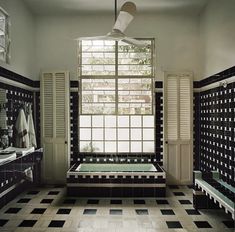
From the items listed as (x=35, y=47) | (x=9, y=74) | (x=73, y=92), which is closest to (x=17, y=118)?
(x=9, y=74)

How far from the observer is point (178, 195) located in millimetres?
4711

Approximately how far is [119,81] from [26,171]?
246 cm

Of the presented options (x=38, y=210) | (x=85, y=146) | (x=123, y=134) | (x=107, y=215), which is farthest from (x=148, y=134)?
(x=38, y=210)

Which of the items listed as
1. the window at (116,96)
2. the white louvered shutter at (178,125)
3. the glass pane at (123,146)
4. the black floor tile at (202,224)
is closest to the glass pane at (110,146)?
the window at (116,96)

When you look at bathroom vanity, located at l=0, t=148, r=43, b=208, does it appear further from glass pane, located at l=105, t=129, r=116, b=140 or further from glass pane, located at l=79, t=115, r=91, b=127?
glass pane, located at l=105, t=129, r=116, b=140

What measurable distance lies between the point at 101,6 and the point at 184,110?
8.06 ft

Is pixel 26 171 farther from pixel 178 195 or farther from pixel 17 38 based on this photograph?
pixel 178 195

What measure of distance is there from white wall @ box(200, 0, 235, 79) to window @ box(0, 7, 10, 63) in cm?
327

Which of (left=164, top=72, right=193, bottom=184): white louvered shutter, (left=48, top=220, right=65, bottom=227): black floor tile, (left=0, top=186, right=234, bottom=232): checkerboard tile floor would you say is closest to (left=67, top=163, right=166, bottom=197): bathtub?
(left=0, top=186, right=234, bottom=232): checkerboard tile floor

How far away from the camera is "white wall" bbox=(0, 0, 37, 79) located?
4.40 meters

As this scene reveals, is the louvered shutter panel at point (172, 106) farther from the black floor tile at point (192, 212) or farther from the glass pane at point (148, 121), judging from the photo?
the black floor tile at point (192, 212)

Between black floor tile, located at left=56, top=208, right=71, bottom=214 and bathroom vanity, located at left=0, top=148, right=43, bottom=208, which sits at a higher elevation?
bathroom vanity, located at left=0, top=148, right=43, bottom=208

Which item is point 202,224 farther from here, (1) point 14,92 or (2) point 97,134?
(1) point 14,92

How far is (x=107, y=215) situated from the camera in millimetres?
3781
